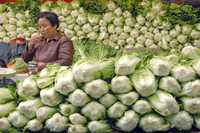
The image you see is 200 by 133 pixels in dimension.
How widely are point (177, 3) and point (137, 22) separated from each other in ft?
2.45

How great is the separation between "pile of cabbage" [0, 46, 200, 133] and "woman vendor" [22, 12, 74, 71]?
2206mm

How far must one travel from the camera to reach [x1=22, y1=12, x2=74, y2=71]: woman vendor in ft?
Result: 15.7

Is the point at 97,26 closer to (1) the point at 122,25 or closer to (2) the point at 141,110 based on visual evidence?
(1) the point at 122,25

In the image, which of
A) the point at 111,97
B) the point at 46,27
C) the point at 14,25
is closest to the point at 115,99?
the point at 111,97

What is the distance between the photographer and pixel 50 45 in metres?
4.96

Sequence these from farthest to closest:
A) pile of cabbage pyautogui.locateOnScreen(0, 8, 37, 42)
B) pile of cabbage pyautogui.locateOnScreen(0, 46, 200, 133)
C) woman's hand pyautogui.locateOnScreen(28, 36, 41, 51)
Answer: pile of cabbage pyautogui.locateOnScreen(0, 8, 37, 42)
woman's hand pyautogui.locateOnScreen(28, 36, 41, 51)
pile of cabbage pyautogui.locateOnScreen(0, 46, 200, 133)

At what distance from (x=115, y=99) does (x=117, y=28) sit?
5.52m

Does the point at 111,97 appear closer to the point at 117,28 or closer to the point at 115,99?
the point at 115,99

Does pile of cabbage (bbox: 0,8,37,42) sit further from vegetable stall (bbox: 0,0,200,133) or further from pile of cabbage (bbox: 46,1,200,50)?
vegetable stall (bbox: 0,0,200,133)

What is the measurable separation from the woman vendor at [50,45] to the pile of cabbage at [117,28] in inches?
101

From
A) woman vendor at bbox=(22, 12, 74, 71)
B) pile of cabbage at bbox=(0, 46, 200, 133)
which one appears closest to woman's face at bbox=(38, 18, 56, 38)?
woman vendor at bbox=(22, 12, 74, 71)

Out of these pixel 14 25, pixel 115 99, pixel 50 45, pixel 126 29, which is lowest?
pixel 126 29

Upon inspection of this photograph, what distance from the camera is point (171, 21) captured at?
767 cm

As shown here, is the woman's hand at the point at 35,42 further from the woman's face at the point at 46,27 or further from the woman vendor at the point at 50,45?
the woman's face at the point at 46,27
